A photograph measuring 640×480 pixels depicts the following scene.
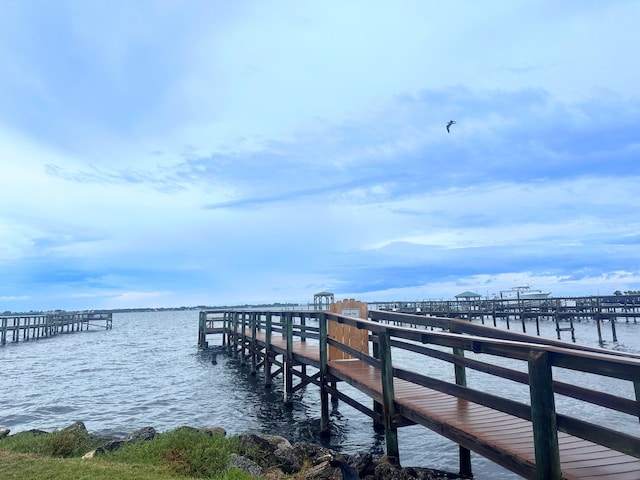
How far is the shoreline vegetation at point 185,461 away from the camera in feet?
18.8

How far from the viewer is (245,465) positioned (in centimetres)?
651

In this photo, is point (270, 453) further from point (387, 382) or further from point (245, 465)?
point (387, 382)

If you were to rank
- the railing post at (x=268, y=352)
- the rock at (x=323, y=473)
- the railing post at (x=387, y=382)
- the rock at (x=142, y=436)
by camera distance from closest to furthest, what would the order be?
1. the rock at (x=323, y=473)
2. the railing post at (x=387, y=382)
3. the rock at (x=142, y=436)
4. the railing post at (x=268, y=352)

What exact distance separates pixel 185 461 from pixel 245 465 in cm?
86

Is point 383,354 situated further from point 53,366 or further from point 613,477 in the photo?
point 53,366

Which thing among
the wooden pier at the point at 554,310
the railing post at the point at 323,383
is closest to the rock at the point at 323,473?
the railing post at the point at 323,383

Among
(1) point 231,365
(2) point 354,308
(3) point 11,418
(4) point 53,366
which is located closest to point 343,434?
(2) point 354,308

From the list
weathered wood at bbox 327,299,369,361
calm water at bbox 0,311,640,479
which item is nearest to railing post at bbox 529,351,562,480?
calm water at bbox 0,311,640,479

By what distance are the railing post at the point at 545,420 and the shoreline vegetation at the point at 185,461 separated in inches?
116

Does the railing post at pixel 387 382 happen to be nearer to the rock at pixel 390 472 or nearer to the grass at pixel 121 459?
the rock at pixel 390 472

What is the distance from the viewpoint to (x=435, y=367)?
19.8 m

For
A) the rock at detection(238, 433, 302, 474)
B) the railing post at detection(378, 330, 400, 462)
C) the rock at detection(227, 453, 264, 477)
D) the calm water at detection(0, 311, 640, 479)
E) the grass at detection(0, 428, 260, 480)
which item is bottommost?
the calm water at detection(0, 311, 640, 479)

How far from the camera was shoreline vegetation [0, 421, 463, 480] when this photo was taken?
5.74 m

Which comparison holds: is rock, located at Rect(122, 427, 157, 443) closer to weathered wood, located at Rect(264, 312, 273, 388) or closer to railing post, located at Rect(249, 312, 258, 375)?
weathered wood, located at Rect(264, 312, 273, 388)
